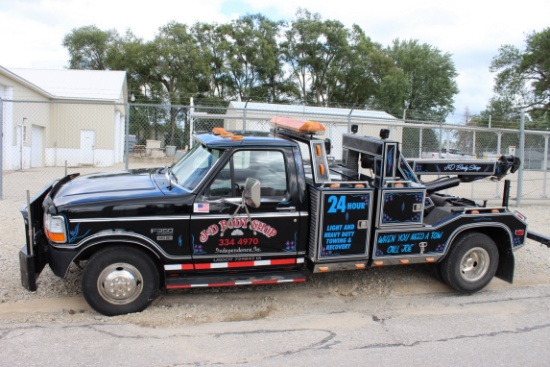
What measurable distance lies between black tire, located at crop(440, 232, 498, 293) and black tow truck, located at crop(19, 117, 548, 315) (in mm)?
13

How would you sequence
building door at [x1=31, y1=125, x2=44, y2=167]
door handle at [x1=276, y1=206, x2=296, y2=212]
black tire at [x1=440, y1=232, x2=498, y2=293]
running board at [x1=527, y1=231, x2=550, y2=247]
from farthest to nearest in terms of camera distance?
building door at [x1=31, y1=125, x2=44, y2=167], running board at [x1=527, y1=231, x2=550, y2=247], black tire at [x1=440, y1=232, x2=498, y2=293], door handle at [x1=276, y1=206, x2=296, y2=212]

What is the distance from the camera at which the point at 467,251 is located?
17.5ft

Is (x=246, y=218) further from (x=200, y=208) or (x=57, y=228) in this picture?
(x=57, y=228)

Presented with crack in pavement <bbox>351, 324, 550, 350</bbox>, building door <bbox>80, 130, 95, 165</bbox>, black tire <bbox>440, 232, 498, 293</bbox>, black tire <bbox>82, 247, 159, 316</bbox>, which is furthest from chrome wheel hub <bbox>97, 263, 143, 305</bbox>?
building door <bbox>80, 130, 95, 165</bbox>

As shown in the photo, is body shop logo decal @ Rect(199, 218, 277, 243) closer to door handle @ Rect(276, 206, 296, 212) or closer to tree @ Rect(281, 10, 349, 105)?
door handle @ Rect(276, 206, 296, 212)

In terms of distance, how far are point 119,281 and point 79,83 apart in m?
24.7

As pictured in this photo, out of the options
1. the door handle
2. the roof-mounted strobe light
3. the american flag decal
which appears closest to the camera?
the american flag decal

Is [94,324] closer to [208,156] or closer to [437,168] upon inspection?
[208,156]

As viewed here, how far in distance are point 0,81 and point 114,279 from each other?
57.4 feet

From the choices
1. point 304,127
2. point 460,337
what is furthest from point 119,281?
point 460,337

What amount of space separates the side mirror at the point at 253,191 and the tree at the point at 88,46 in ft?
185

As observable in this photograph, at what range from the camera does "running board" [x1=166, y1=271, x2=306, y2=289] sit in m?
4.48

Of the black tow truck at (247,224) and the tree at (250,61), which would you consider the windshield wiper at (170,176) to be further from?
the tree at (250,61)

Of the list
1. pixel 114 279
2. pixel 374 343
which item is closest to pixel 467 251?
pixel 374 343
